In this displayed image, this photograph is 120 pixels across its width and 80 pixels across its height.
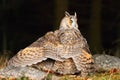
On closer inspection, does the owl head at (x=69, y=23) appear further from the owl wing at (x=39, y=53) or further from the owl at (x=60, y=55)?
the owl wing at (x=39, y=53)

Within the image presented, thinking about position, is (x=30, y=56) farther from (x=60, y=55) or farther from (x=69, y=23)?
(x=69, y=23)

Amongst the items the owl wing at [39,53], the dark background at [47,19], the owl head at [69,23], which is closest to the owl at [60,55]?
the owl wing at [39,53]

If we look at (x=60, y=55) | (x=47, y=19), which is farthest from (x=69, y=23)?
(x=47, y=19)

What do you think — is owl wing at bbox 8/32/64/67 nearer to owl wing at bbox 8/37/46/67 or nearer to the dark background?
owl wing at bbox 8/37/46/67

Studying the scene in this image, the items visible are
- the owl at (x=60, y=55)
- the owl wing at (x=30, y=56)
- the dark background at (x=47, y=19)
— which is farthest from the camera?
the dark background at (x=47, y=19)

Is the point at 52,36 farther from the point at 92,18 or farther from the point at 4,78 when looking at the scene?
the point at 92,18

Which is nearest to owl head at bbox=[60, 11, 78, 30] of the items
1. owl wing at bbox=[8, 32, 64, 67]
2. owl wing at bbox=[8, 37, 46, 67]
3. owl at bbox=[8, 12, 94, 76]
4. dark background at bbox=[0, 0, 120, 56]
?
owl at bbox=[8, 12, 94, 76]

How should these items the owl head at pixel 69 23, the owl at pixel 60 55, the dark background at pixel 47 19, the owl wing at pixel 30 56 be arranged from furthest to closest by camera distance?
1. the dark background at pixel 47 19
2. the owl head at pixel 69 23
3. the owl wing at pixel 30 56
4. the owl at pixel 60 55
